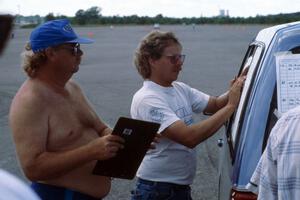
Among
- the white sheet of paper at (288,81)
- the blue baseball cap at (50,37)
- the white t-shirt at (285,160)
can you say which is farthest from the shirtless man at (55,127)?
the white t-shirt at (285,160)

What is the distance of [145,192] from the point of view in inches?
142

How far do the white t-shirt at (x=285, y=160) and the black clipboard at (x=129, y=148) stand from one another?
1.02 meters

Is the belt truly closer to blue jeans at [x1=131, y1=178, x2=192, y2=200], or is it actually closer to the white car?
blue jeans at [x1=131, y1=178, x2=192, y2=200]

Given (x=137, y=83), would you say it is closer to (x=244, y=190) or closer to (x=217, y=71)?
(x=217, y=71)

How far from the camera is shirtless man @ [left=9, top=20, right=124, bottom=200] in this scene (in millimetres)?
3059

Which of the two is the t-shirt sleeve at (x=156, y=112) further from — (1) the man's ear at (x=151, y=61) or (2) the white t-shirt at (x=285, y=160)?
(2) the white t-shirt at (x=285, y=160)

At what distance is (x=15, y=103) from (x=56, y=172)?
38 centimetres

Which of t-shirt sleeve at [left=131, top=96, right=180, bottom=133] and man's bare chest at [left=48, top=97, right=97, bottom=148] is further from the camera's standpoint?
t-shirt sleeve at [left=131, top=96, right=180, bottom=133]

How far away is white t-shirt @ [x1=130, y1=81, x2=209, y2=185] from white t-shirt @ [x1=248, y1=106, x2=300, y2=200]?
1.31 meters

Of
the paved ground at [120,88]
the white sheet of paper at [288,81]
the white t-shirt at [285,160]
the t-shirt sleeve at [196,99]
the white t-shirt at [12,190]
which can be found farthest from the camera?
the paved ground at [120,88]

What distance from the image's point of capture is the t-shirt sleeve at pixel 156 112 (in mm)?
3416

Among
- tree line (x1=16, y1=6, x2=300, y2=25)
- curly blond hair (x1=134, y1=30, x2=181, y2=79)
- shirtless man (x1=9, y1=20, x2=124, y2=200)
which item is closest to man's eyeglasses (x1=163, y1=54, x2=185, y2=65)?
curly blond hair (x1=134, y1=30, x2=181, y2=79)

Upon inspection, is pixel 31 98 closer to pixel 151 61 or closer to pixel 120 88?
pixel 151 61

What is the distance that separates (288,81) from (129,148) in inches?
39.0
